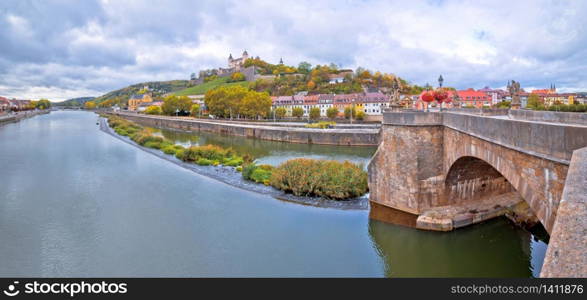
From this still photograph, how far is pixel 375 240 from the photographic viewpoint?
42.7 feet

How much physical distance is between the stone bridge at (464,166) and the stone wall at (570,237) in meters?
2.60

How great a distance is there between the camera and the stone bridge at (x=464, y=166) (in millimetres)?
6949

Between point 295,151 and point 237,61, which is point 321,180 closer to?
point 295,151

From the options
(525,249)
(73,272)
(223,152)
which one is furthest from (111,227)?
(223,152)

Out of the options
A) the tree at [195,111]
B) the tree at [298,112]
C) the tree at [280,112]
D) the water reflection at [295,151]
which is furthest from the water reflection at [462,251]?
the tree at [195,111]

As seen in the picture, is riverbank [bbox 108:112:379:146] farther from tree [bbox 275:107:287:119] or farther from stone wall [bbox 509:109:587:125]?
stone wall [bbox 509:109:587:125]

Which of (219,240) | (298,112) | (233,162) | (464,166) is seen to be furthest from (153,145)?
(298,112)

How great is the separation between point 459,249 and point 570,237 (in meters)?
9.11

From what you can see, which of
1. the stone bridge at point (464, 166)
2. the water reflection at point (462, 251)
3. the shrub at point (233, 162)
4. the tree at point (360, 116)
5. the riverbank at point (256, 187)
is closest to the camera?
the stone bridge at point (464, 166)

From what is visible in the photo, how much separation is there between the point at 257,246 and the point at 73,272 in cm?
529

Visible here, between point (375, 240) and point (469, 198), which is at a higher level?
point (469, 198)

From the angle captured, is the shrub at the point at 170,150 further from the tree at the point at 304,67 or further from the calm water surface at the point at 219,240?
the tree at the point at 304,67

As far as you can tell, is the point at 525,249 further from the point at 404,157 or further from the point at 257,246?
the point at 257,246

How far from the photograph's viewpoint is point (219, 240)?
12797mm
